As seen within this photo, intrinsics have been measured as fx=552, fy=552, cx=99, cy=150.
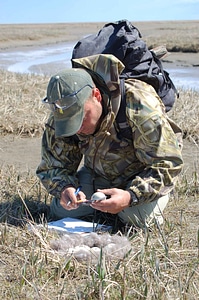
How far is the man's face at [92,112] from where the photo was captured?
2.74 metres

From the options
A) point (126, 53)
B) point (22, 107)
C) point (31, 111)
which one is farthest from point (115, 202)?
point (22, 107)

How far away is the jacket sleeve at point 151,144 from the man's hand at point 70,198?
0.29 m

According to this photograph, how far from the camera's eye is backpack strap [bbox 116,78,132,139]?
2.90 meters

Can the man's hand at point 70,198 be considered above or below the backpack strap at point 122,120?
below

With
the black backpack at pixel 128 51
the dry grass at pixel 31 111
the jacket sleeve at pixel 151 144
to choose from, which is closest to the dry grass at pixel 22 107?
the dry grass at pixel 31 111

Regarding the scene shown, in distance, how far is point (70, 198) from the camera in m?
2.96

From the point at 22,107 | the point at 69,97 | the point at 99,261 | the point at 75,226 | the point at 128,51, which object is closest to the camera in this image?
the point at 99,261

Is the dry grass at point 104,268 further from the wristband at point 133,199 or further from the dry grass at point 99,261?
the wristband at point 133,199

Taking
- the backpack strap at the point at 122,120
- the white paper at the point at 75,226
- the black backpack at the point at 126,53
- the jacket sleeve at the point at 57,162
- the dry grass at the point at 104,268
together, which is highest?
the black backpack at the point at 126,53

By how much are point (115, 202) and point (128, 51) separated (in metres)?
0.82

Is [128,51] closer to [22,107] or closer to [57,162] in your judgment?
[57,162]

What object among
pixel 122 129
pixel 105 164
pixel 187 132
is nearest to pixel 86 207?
pixel 105 164

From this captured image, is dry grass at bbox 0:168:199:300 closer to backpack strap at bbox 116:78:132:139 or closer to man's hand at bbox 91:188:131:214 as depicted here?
man's hand at bbox 91:188:131:214

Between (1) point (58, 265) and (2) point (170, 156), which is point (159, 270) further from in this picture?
(2) point (170, 156)
